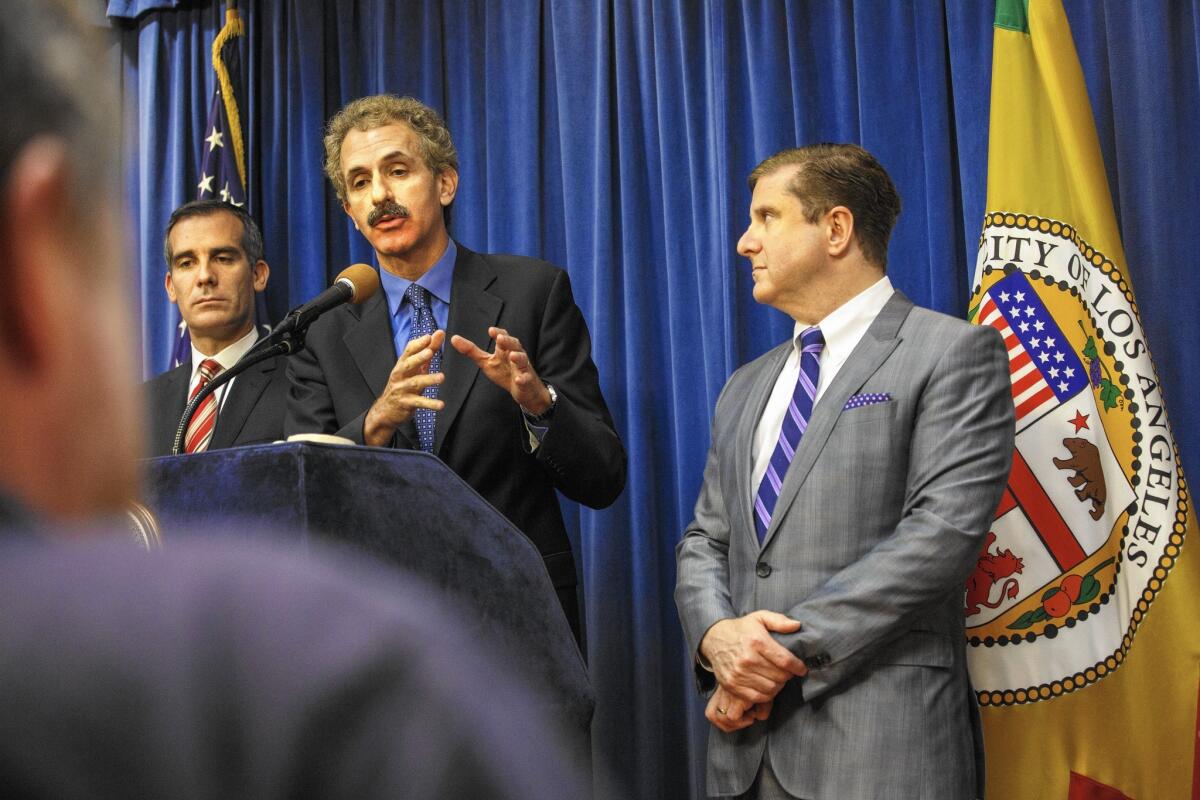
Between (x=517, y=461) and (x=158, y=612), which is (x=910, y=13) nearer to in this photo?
(x=517, y=461)

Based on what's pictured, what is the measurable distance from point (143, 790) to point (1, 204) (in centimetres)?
17

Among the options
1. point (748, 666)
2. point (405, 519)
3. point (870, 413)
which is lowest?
point (748, 666)

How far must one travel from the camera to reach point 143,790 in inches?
12.0

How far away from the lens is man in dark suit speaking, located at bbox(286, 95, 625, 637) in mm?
2408

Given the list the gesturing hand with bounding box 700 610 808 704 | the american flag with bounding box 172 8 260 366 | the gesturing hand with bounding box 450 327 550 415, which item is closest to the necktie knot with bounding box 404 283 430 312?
the gesturing hand with bounding box 450 327 550 415

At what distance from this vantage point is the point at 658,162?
365 cm

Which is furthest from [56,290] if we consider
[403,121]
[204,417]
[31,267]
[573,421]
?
[204,417]

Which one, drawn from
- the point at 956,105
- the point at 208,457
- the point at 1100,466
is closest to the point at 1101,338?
the point at 1100,466

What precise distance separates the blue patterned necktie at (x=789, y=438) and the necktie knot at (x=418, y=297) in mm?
852

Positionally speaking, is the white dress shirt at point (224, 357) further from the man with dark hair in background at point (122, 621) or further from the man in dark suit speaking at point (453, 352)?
the man with dark hair in background at point (122, 621)

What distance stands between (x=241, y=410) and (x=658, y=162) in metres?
1.47

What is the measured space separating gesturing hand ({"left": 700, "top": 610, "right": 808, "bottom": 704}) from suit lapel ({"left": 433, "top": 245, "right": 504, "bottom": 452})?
728 millimetres

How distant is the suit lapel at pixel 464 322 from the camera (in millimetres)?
2494

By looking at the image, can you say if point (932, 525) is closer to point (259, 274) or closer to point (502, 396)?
point (502, 396)
